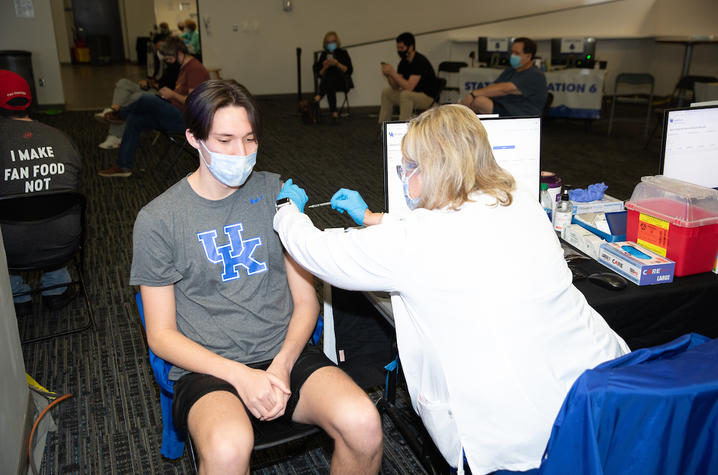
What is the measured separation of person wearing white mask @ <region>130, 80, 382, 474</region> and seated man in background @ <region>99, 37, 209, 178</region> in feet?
11.2

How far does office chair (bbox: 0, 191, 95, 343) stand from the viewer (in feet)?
7.73

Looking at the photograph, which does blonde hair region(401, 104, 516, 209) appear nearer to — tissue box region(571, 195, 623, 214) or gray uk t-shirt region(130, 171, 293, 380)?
gray uk t-shirt region(130, 171, 293, 380)

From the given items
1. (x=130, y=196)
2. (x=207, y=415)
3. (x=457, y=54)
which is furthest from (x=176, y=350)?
(x=457, y=54)

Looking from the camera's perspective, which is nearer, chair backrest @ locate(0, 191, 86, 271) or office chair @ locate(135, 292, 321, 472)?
office chair @ locate(135, 292, 321, 472)

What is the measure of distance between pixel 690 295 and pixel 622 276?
0.64 ft

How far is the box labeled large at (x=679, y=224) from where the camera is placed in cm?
169

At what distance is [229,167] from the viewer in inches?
60.7

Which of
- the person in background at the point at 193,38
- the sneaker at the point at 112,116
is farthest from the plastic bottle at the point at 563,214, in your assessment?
the person in background at the point at 193,38


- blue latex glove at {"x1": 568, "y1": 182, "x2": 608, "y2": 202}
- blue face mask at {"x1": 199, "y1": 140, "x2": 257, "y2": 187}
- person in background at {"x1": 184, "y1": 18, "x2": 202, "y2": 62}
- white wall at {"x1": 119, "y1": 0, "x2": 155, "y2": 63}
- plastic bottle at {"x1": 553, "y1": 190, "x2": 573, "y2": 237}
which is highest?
white wall at {"x1": 119, "y1": 0, "x2": 155, "y2": 63}

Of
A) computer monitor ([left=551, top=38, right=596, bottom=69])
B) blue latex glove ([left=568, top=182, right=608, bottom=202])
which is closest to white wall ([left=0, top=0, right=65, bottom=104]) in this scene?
computer monitor ([left=551, top=38, right=596, bottom=69])

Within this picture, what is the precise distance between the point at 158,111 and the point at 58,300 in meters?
2.26

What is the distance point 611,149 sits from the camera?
257 inches

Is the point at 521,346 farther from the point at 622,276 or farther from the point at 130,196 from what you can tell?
the point at 130,196

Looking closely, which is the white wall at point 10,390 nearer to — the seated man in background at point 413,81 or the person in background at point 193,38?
the seated man in background at point 413,81
